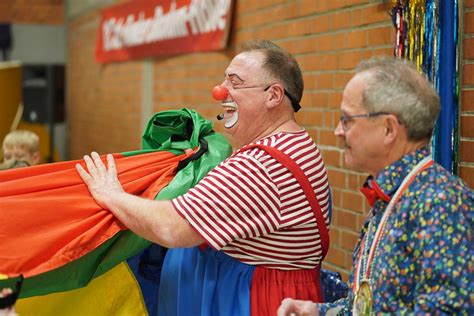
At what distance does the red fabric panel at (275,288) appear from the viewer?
226cm

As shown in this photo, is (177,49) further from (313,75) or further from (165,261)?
(165,261)

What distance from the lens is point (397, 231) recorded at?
1606mm

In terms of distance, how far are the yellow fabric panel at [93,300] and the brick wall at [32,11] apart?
8.35m

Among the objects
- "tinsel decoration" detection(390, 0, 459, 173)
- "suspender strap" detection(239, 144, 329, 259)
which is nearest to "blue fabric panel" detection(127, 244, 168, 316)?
"suspender strap" detection(239, 144, 329, 259)

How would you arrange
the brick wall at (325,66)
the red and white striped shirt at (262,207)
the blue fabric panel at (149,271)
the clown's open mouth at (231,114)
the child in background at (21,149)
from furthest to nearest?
the child in background at (21,149), the brick wall at (325,66), the blue fabric panel at (149,271), the clown's open mouth at (231,114), the red and white striped shirt at (262,207)

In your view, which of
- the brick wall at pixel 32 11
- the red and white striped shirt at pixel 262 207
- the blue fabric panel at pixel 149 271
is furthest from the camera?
the brick wall at pixel 32 11

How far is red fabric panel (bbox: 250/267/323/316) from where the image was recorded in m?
2.26

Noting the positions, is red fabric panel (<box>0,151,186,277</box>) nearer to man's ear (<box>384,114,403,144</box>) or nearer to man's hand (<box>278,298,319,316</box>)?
man's hand (<box>278,298,319,316</box>)

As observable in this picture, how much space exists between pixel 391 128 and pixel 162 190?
0.95 m

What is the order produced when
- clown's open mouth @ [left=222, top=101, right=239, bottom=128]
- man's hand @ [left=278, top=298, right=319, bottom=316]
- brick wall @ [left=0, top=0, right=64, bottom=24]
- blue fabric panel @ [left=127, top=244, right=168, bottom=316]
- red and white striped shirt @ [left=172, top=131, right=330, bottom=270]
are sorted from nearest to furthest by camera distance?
man's hand @ [left=278, top=298, right=319, bottom=316]
red and white striped shirt @ [left=172, top=131, right=330, bottom=270]
clown's open mouth @ [left=222, top=101, right=239, bottom=128]
blue fabric panel @ [left=127, top=244, right=168, bottom=316]
brick wall @ [left=0, top=0, right=64, bottom=24]

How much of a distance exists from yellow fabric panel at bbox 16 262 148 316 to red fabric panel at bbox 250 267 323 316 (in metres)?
0.49

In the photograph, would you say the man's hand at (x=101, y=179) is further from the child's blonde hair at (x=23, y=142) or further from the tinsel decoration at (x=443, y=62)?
the child's blonde hair at (x=23, y=142)

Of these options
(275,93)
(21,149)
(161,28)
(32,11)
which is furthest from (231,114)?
(32,11)

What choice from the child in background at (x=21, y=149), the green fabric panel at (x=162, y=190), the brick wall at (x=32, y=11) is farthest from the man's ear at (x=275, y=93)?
the brick wall at (x=32, y=11)
